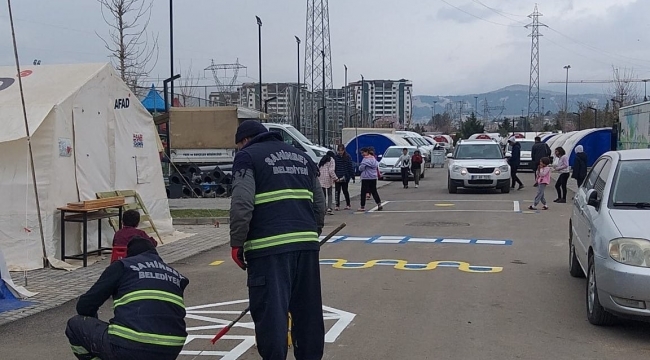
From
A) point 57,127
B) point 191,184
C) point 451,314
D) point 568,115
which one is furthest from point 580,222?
point 568,115

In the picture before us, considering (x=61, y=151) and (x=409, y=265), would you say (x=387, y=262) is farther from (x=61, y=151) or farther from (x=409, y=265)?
(x=61, y=151)

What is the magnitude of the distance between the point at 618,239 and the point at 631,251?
0.17 m

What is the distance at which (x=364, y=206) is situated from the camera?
21.0 m

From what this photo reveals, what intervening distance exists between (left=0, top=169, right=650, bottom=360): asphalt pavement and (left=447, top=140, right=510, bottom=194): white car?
916 cm

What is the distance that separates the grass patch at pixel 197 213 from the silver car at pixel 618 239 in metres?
10.7

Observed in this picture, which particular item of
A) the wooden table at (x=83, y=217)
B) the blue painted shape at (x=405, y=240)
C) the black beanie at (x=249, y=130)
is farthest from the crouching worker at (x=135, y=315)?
the blue painted shape at (x=405, y=240)

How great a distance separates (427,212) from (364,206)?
7.83 ft

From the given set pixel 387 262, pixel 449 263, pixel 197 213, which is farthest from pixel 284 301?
pixel 197 213

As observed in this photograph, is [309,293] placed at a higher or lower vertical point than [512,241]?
higher

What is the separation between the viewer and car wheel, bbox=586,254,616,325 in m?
7.26

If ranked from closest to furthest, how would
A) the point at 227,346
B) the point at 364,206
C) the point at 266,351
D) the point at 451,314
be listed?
the point at 266,351
the point at 227,346
the point at 451,314
the point at 364,206

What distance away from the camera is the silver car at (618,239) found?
6.74 metres

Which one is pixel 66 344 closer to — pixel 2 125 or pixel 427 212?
pixel 2 125

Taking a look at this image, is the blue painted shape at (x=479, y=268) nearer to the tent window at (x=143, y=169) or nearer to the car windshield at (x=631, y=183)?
the car windshield at (x=631, y=183)
